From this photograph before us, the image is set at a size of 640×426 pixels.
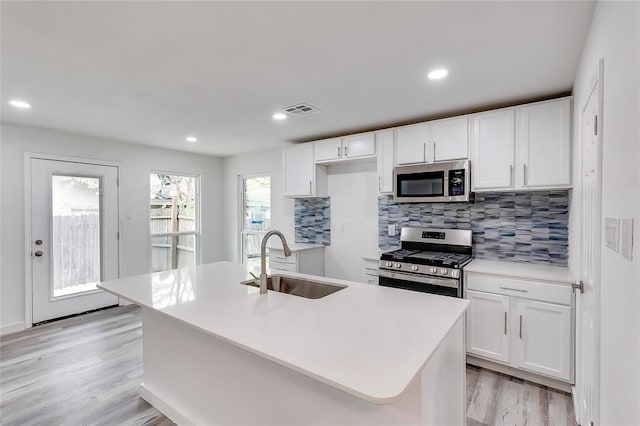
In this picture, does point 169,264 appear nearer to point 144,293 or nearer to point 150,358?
point 150,358

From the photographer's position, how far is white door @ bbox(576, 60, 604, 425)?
4.53ft

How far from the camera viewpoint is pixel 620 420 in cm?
99

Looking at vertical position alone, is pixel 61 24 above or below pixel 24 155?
above

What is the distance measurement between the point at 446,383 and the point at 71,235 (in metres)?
4.46

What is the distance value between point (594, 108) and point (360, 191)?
2.59 metres

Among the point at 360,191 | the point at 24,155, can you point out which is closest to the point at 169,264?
the point at 24,155

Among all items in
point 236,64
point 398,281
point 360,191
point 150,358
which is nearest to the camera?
point 236,64

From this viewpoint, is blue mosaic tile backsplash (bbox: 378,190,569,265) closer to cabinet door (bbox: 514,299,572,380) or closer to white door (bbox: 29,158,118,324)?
cabinet door (bbox: 514,299,572,380)

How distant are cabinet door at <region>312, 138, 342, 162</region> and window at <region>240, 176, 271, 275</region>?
4.49ft

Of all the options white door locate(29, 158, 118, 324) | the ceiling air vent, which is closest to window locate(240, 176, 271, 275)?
white door locate(29, 158, 118, 324)

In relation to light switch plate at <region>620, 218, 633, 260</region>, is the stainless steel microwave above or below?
above

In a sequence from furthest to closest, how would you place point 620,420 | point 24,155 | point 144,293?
1. point 24,155
2. point 144,293
3. point 620,420

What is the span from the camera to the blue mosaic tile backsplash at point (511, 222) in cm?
274

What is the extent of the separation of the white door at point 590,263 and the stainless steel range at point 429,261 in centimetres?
89
